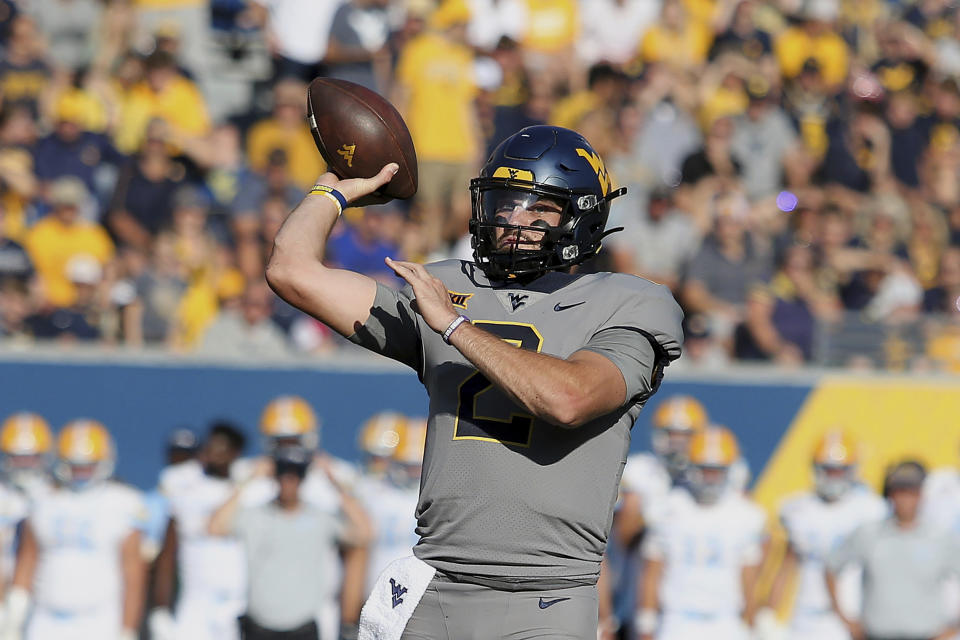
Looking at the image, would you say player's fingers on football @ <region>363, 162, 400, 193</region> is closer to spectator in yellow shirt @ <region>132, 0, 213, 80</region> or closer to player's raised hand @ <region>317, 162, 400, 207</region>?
player's raised hand @ <region>317, 162, 400, 207</region>

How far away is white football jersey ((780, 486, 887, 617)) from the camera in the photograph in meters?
8.73

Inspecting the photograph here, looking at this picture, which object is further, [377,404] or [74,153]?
[74,153]

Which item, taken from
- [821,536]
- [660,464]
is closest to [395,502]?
[660,464]

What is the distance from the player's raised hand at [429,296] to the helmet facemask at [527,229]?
280mm

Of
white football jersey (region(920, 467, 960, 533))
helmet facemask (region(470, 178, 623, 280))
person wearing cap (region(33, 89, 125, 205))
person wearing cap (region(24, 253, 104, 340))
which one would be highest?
Answer: helmet facemask (region(470, 178, 623, 280))

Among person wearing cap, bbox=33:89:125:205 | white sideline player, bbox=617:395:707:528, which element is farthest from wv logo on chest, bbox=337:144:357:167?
person wearing cap, bbox=33:89:125:205

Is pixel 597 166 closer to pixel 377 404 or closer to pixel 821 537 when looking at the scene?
pixel 821 537

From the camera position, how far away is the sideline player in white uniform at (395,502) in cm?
837

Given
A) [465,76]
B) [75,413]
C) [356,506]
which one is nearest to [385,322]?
[356,506]

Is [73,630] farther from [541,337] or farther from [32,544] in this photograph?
[541,337]

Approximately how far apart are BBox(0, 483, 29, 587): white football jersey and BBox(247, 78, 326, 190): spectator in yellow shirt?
279 centimetres

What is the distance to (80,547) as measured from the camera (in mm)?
8367

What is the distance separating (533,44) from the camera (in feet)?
39.0

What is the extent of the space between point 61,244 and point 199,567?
222 cm
